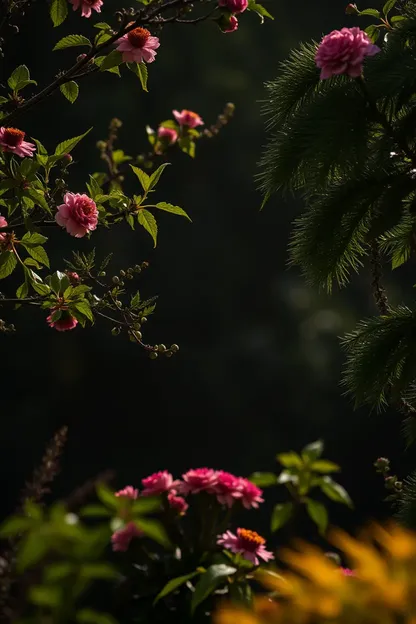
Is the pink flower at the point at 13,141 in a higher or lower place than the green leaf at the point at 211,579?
higher

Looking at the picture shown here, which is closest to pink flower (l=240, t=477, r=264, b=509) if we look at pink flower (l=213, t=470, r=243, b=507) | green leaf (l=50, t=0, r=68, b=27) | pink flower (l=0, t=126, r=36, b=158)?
pink flower (l=213, t=470, r=243, b=507)

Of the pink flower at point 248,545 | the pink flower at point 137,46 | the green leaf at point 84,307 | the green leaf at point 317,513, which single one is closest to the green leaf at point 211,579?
the pink flower at point 248,545

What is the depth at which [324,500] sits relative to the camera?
37.2ft

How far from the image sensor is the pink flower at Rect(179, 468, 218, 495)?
2119 mm

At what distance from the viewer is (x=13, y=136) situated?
2166mm

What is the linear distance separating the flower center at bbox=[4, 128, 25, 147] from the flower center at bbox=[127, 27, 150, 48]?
0.32 m

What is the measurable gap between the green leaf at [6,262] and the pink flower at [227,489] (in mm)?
669

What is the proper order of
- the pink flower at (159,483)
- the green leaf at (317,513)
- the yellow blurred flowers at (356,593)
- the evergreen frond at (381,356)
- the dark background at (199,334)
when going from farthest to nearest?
the dark background at (199,334) → the pink flower at (159,483) → the evergreen frond at (381,356) → the green leaf at (317,513) → the yellow blurred flowers at (356,593)

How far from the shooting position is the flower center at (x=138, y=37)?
6.97 feet

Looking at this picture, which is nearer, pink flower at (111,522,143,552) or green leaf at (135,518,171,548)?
green leaf at (135,518,171,548)

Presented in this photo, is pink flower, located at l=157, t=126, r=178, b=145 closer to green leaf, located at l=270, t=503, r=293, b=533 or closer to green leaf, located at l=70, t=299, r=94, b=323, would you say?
green leaf, located at l=70, t=299, r=94, b=323

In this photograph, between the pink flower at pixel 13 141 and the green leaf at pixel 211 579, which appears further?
the pink flower at pixel 13 141

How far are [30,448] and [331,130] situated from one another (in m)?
9.64

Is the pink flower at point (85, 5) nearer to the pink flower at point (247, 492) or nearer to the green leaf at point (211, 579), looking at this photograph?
the pink flower at point (247, 492)
